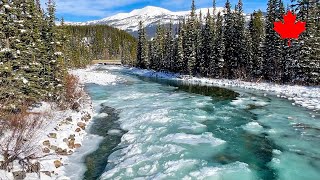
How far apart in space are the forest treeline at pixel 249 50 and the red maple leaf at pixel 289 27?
754 millimetres

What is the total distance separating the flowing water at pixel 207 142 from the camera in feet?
41.8

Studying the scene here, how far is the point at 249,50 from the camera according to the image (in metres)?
53.9


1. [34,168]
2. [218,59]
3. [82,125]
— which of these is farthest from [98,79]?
[34,168]

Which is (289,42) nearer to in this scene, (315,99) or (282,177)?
(315,99)

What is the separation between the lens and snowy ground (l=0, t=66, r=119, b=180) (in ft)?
40.4

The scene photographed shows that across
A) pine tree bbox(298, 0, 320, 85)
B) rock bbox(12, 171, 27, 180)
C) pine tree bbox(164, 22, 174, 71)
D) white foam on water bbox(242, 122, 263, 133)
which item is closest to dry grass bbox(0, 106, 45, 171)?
rock bbox(12, 171, 27, 180)

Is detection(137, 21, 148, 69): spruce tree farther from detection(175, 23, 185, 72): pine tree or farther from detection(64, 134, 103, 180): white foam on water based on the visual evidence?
detection(64, 134, 103, 180): white foam on water

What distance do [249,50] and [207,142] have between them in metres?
40.9

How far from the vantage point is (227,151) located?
1525 centimetres

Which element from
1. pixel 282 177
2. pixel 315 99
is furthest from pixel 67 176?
pixel 315 99

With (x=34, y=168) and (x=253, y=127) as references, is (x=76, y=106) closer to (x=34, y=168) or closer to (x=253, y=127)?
(x=34, y=168)

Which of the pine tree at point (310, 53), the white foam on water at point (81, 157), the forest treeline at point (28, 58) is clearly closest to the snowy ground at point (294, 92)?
the pine tree at point (310, 53)

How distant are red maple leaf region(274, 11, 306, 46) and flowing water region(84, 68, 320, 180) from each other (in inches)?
783

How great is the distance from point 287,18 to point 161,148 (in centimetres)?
4013
